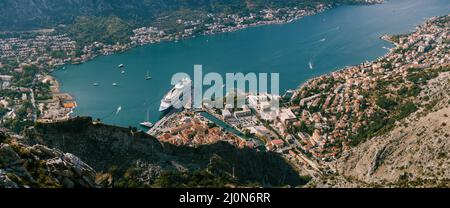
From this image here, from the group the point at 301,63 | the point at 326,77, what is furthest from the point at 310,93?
the point at 301,63

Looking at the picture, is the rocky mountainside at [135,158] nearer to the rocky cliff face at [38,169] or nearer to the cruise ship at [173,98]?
the rocky cliff face at [38,169]

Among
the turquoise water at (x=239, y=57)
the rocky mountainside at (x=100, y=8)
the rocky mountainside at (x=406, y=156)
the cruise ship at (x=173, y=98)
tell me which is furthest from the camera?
the rocky mountainside at (x=100, y=8)

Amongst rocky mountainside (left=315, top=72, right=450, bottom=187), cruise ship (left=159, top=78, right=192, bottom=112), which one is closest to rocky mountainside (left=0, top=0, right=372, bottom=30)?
cruise ship (left=159, top=78, right=192, bottom=112)

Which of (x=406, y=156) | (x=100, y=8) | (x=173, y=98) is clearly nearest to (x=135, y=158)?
(x=406, y=156)

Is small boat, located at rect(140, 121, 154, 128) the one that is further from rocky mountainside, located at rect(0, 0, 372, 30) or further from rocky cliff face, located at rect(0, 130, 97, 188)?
rocky mountainside, located at rect(0, 0, 372, 30)

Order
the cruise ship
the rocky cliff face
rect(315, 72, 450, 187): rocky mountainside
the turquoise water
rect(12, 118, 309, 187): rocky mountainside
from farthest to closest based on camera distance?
the turquoise water, the cruise ship, rect(315, 72, 450, 187): rocky mountainside, rect(12, 118, 309, 187): rocky mountainside, the rocky cliff face

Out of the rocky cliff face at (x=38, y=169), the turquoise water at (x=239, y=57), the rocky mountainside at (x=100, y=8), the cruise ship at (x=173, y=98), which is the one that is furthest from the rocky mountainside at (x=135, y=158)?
the rocky mountainside at (x=100, y=8)

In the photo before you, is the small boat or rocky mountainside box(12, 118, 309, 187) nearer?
rocky mountainside box(12, 118, 309, 187)
